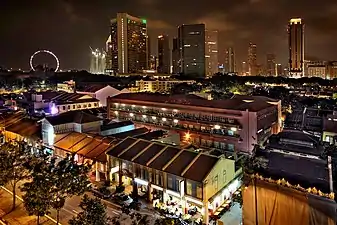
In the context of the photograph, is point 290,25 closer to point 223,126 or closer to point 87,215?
point 223,126

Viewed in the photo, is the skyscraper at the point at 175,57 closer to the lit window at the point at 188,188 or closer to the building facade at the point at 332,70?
the building facade at the point at 332,70

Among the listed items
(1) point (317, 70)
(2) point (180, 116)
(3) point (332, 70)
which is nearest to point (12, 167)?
(2) point (180, 116)

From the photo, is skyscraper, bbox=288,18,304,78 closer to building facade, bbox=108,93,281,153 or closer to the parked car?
building facade, bbox=108,93,281,153

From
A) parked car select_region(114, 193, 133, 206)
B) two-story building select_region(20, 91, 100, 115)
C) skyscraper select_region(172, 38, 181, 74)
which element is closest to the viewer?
parked car select_region(114, 193, 133, 206)

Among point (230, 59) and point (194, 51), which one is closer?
point (194, 51)

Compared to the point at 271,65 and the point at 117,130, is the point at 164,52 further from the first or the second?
the point at 117,130

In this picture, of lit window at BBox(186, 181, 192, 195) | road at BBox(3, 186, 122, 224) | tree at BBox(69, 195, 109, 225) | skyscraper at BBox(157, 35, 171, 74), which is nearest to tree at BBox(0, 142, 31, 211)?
road at BBox(3, 186, 122, 224)

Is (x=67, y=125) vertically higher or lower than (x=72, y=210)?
higher
